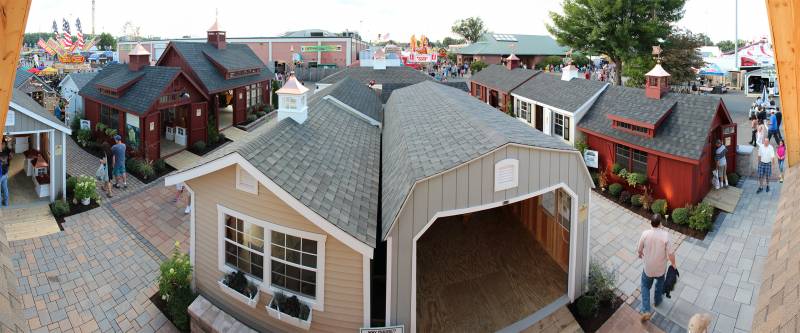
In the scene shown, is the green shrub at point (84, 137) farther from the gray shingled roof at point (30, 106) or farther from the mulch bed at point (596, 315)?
the mulch bed at point (596, 315)

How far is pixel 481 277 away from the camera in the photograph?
10016 millimetres

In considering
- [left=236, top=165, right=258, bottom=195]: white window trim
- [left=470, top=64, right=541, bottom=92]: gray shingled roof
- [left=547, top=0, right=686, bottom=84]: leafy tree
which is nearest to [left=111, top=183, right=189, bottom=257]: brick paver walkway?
[left=236, top=165, right=258, bottom=195]: white window trim

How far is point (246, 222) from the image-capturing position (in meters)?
A: 8.21

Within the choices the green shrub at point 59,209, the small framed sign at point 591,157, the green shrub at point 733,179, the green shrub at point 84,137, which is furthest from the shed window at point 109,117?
the green shrub at point 733,179

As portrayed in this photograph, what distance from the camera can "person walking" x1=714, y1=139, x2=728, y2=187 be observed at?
48.2 ft

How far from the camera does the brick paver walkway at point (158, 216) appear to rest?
487 inches

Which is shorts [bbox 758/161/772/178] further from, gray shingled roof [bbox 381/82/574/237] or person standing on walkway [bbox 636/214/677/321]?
gray shingled roof [bbox 381/82/574/237]

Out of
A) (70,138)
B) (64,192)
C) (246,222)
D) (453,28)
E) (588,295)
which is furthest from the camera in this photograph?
(453,28)

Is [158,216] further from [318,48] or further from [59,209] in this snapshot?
[318,48]

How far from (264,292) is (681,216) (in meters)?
11.3

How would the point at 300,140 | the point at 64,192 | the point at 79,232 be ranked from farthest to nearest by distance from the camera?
the point at 64,192
the point at 79,232
the point at 300,140

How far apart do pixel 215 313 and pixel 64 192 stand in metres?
9.57

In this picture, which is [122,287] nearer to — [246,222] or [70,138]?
[246,222]

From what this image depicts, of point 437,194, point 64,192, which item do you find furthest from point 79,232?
point 437,194
